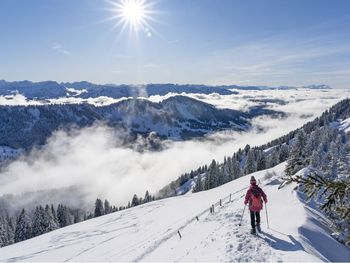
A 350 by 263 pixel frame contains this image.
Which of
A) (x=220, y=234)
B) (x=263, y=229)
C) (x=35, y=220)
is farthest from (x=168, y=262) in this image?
(x=35, y=220)

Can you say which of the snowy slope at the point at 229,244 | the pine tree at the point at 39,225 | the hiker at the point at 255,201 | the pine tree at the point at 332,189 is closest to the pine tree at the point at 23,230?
the pine tree at the point at 39,225

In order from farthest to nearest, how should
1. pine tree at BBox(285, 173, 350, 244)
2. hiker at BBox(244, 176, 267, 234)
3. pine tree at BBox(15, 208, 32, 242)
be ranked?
pine tree at BBox(15, 208, 32, 242), hiker at BBox(244, 176, 267, 234), pine tree at BBox(285, 173, 350, 244)

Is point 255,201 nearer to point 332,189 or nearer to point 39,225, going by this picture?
point 332,189

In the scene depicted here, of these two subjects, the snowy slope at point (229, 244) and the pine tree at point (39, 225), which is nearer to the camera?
the snowy slope at point (229, 244)

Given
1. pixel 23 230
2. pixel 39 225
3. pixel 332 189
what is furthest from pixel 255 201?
pixel 23 230

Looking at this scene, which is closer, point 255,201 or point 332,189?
point 332,189

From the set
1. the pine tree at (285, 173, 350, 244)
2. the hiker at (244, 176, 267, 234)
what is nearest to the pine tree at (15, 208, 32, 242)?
the hiker at (244, 176, 267, 234)

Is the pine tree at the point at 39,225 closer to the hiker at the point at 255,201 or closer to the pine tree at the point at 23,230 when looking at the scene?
the pine tree at the point at 23,230

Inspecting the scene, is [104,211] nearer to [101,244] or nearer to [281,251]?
[101,244]

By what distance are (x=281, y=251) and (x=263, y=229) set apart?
472 centimetres

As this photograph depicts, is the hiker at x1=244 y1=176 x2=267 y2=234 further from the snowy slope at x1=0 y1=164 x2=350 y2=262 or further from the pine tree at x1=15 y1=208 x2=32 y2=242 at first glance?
the pine tree at x1=15 y1=208 x2=32 y2=242

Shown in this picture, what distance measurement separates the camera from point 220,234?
2088 cm

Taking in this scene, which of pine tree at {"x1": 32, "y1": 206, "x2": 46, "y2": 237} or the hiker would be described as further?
pine tree at {"x1": 32, "y1": 206, "x2": 46, "y2": 237}

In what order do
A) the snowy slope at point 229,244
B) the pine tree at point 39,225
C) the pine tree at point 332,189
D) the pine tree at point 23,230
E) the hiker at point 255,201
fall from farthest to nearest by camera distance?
the pine tree at point 23,230 → the pine tree at point 39,225 → the hiker at point 255,201 → the snowy slope at point 229,244 → the pine tree at point 332,189
